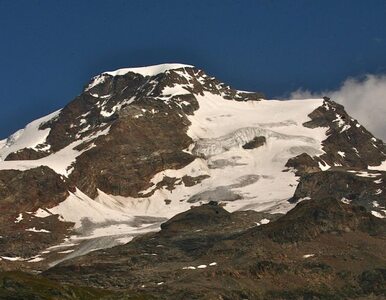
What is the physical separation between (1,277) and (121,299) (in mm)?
25631

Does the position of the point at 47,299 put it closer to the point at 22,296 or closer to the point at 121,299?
the point at 22,296

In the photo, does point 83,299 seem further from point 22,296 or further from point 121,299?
point 22,296

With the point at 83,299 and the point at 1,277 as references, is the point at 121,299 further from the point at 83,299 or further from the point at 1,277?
the point at 1,277

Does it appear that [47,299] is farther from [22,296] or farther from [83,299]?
[83,299]

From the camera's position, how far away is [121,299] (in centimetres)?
19562

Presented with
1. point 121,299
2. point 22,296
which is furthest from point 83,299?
point 22,296

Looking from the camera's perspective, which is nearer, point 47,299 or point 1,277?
point 47,299

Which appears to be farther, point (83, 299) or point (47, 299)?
point (83, 299)

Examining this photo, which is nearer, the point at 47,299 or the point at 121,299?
the point at 47,299

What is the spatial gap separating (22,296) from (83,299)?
24035 mm

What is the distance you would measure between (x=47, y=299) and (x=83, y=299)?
18.4 m

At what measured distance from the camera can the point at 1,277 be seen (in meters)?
193

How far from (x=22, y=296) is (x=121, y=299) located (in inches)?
1315

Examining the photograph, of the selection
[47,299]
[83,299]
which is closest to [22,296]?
[47,299]
